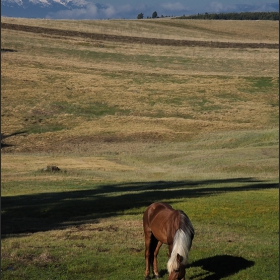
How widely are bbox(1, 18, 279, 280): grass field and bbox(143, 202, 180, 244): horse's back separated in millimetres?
1700

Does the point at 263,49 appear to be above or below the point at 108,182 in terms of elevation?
above

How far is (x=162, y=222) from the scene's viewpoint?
1672 cm

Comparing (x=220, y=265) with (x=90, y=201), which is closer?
(x=220, y=265)

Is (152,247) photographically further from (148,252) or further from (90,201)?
(90,201)

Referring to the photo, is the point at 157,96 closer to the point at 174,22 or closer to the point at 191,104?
the point at 191,104

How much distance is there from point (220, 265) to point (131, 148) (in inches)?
1859

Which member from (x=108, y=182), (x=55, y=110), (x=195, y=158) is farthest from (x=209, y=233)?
(x=55, y=110)

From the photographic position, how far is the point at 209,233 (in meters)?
23.5

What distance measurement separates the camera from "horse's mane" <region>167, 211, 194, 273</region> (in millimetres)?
14617

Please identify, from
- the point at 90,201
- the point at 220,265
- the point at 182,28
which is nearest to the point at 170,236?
the point at 220,265

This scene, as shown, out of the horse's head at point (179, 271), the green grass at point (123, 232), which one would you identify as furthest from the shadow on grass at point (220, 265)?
the horse's head at point (179, 271)

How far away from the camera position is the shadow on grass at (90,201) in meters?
27.9

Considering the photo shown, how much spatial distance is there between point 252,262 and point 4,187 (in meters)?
26.2

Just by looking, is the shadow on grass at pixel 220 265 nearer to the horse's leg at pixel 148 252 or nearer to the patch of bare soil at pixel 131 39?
the horse's leg at pixel 148 252
